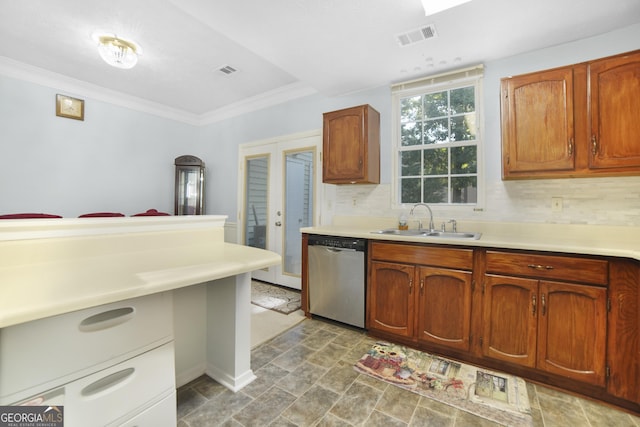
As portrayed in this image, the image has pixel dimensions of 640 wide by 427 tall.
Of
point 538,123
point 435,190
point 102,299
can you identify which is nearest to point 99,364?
point 102,299

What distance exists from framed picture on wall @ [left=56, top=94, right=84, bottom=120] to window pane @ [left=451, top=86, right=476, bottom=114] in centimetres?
477

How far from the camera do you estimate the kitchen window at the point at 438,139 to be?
265cm

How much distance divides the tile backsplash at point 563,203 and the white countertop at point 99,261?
209cm

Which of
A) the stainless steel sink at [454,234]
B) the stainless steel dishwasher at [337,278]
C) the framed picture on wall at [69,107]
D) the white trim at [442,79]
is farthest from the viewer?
the framed picture on wall at [69,107]

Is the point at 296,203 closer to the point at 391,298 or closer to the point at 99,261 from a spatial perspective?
the point at 391,298

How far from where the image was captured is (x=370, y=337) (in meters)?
2.43

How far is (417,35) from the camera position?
2184 millimetres

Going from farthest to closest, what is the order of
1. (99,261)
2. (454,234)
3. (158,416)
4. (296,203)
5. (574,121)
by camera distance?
(296,203) → (454,234) → (574,121) → (99,261) → (158,416)

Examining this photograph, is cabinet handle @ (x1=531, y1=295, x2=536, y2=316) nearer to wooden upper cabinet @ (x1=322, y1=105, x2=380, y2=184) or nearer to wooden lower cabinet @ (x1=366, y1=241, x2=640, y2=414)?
wooden lower cabinet @ (x1=366, y1=241, x2=640, y2=414)

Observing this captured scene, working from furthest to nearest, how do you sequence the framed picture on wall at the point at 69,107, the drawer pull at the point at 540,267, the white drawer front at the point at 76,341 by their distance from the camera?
the framed picture on wall at the point at 69,107 < the drawer pull at the point at 540,267 < the white drawer front at the point at 76,341

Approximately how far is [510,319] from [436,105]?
210 cm

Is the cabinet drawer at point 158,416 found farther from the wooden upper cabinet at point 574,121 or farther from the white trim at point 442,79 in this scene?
the white trim at point 442,79

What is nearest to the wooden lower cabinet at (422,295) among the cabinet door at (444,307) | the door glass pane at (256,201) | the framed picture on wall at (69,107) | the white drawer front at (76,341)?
the cabinet door at (444,307)

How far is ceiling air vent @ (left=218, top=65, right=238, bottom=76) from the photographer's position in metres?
3.29
